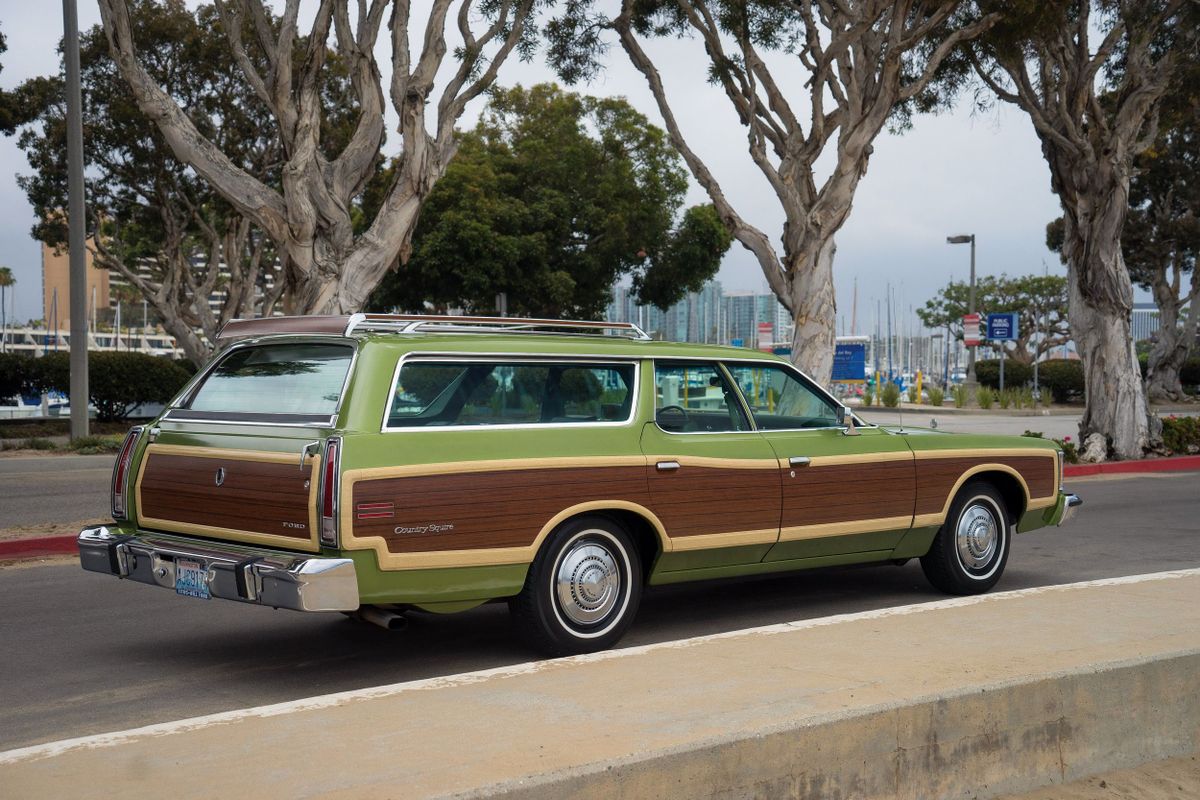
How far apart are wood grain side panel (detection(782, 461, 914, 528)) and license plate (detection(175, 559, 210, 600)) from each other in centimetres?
318

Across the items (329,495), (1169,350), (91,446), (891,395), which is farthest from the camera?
(1169,350)

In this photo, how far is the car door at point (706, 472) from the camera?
22.4 feet

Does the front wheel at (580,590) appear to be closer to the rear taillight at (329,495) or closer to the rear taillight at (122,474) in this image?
the rear taillight at (329,495)

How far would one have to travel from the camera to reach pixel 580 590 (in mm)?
6527

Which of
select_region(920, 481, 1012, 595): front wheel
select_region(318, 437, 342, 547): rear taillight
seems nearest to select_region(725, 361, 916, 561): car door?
select_region(920, 481, 1012, 595): front wheel

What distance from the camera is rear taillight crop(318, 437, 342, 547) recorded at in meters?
5.66

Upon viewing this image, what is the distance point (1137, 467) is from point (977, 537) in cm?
1205

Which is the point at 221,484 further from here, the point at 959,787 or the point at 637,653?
the point at 959,787

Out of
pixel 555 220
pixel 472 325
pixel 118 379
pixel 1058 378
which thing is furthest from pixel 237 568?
pixel 1058 378

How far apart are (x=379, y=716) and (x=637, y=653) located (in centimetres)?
147

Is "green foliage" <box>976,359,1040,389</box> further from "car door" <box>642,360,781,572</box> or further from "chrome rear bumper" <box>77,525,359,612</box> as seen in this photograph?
"chrome rear bumper" <box>77,525,359,612</box>

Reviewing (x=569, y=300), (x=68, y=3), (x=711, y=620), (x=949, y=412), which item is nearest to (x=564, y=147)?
(x=569, y=300)

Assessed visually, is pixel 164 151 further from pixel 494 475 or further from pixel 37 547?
pixel 494 475

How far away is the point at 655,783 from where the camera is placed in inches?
168
